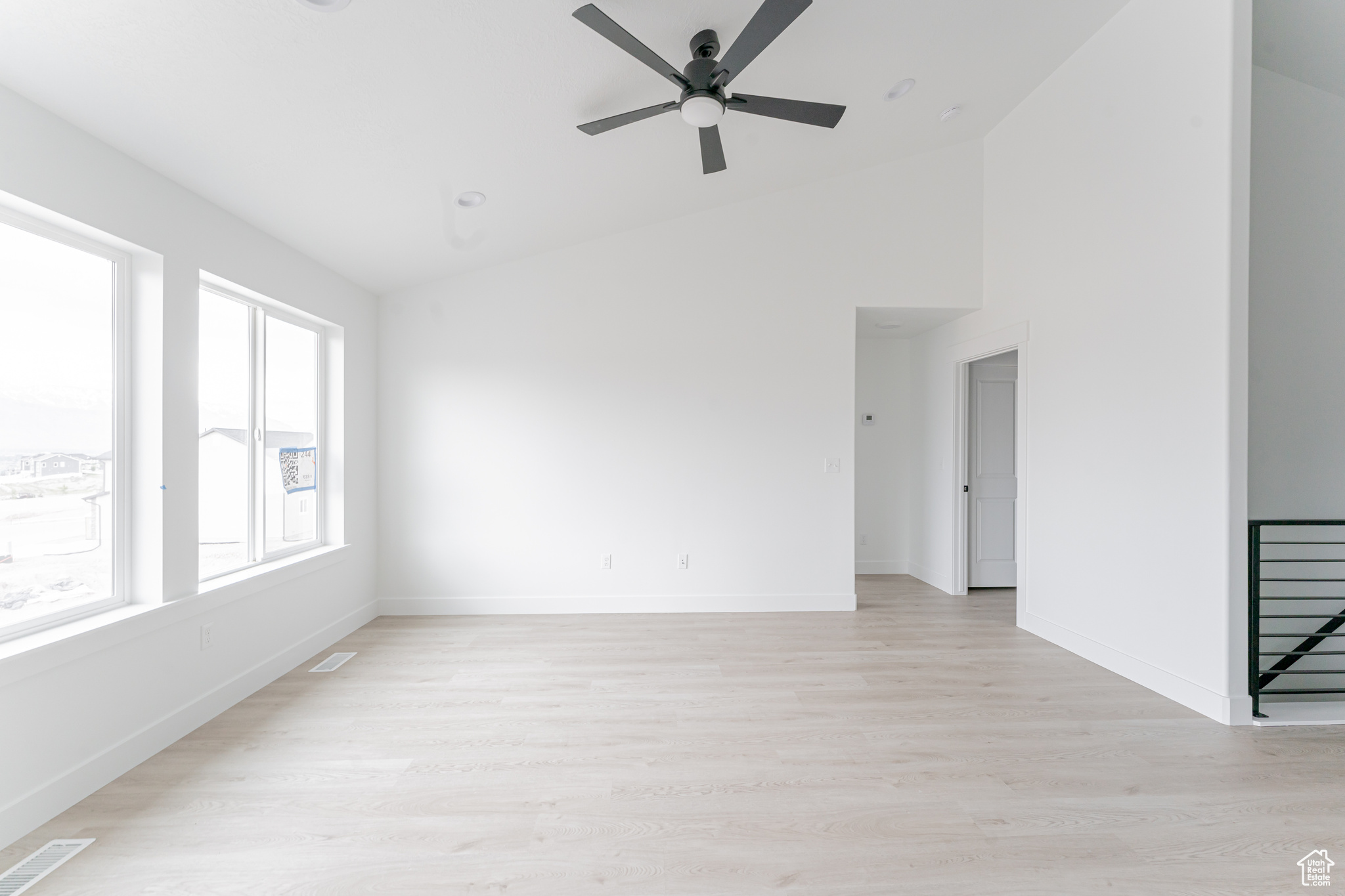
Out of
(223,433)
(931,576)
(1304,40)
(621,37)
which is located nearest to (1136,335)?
(1304,40)

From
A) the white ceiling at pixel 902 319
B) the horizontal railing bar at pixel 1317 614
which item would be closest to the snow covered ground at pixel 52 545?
the white ceiling at pixel 902 319

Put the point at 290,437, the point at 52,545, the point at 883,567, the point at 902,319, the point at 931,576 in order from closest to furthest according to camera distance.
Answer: the point at 52,545, the point at 290,437, the point at 902,319, the point at 931,576, the point at 883,567

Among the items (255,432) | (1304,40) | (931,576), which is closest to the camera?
(1304,40)

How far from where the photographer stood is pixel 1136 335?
10.4 ft

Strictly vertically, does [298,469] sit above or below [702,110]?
below

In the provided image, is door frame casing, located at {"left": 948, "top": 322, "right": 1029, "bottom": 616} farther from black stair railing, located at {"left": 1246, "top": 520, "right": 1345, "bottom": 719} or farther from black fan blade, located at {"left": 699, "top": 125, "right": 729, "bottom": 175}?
black fan blade, located at {"left": 699, "top": 125, "right": 729, "bottom": 175}

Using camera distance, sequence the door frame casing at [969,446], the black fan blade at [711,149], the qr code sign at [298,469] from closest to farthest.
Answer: the black fan blade at [711,149] < the qr code sign at [298,469] < the door frame casing at [969,446]

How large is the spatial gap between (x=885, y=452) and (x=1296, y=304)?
10.3 ft

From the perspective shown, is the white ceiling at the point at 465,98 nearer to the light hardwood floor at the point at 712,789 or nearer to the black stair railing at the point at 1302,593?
the light hardwood floor at the point at 712,789

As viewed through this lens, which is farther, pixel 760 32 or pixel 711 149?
pixel 711 149

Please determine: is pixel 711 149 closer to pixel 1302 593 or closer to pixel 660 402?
pixel 660 402

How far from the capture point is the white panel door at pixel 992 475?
532 centimetres

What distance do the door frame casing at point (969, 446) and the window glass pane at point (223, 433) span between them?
4987 mm

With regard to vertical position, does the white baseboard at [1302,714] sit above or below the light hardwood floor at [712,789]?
above
